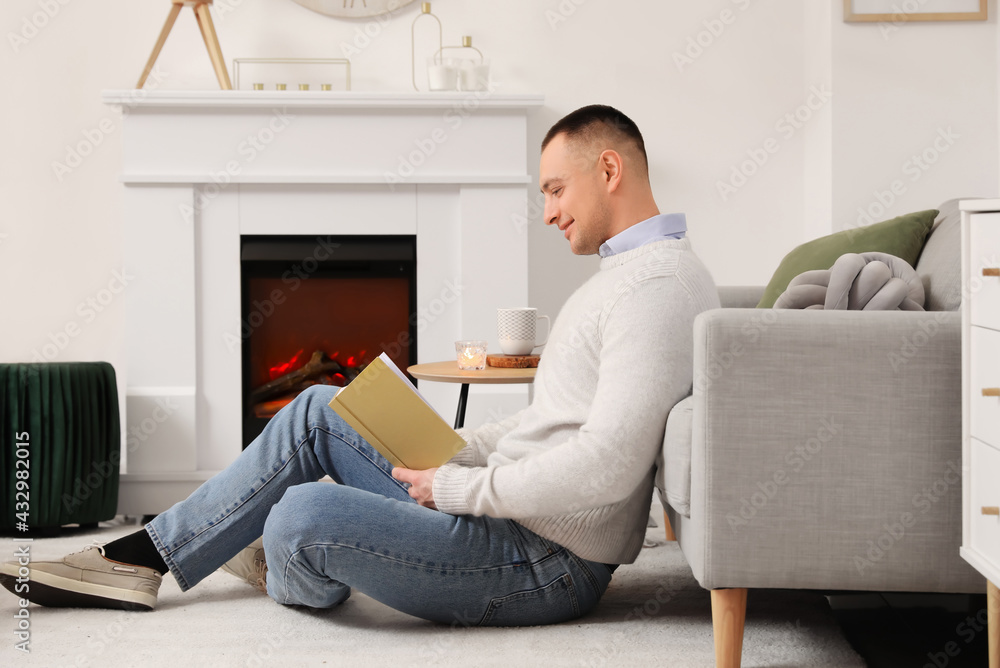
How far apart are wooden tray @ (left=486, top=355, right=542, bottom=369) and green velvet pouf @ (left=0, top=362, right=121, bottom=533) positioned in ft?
3.82

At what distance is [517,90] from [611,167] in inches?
67.6

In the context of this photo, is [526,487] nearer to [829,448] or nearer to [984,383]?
[829,448]

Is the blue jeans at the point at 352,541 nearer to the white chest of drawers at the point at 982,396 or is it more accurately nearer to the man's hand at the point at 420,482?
the man's hand at the point at 420,482

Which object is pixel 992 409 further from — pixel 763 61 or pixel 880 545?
pixel 763 61

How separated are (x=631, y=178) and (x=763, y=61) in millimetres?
1896

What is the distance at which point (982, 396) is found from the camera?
123 cm

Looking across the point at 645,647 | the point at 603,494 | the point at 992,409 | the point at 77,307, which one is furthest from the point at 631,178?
the point at 77,307

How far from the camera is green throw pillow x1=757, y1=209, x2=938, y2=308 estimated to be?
1964mm

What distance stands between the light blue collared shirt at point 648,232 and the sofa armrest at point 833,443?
219 mm

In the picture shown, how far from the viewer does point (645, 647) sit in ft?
5.05

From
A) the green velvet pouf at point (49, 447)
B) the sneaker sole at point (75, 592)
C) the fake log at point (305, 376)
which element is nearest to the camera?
the sneaker sole at point (75, 592)

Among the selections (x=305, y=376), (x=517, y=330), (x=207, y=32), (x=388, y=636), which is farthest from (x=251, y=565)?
(x=207, y=32)

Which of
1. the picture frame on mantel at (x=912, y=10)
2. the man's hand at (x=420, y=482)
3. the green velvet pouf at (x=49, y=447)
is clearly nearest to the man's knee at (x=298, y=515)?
the man's hand at (x=420, y=482)

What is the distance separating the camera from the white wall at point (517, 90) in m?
3.09
